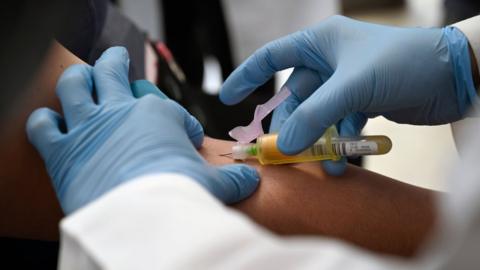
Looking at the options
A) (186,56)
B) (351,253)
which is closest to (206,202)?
(351,253)

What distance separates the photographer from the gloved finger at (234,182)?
0.83m

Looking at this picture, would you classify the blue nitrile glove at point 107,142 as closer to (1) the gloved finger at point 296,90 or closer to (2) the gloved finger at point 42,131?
(2) the gloved finger at point 42,131

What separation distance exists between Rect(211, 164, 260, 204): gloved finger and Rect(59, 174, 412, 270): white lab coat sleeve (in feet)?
0.52

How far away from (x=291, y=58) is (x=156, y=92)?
0.32 meters

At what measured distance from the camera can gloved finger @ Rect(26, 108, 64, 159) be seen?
0.80m

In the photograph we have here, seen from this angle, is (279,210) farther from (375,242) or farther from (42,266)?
(42,266)

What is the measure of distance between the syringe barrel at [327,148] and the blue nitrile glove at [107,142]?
0.32 ft

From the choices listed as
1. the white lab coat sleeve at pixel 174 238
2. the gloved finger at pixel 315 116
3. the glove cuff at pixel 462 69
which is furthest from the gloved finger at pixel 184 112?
Result: the glove cuff at pixel 462 69

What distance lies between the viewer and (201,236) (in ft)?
1.90

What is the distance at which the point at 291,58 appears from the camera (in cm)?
110

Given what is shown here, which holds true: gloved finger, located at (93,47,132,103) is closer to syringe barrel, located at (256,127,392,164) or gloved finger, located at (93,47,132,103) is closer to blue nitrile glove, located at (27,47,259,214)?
blue nitrile glove, located at (27,47,259,214)

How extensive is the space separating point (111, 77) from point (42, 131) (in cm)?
16

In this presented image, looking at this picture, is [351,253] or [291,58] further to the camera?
[291,58]

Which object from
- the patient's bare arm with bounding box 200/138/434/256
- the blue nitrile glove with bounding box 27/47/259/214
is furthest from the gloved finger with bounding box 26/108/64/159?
the patient's bare arm with bounding box 200/138/434/256
